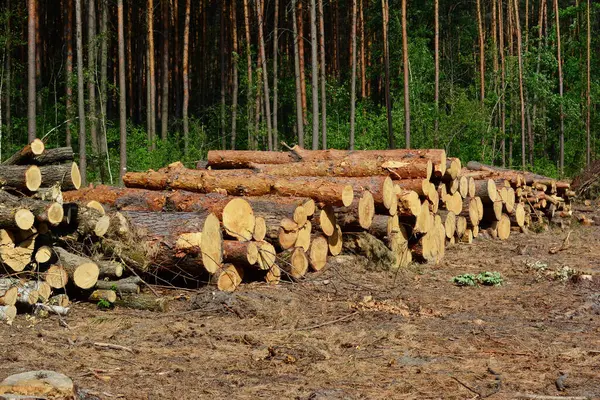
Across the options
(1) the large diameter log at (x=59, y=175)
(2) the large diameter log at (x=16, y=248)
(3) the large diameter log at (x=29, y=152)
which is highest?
(3) the large diameter log at (x=29, y=152)

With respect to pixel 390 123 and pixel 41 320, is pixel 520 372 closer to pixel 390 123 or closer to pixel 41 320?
pixel 41 320

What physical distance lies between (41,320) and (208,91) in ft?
104

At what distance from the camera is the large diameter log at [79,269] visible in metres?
7.80

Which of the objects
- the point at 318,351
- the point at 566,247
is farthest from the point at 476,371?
the point at 566,247

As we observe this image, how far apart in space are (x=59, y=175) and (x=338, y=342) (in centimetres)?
366

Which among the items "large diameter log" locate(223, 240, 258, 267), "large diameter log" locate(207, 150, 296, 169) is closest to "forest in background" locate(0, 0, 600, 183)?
"large diameter log" locate(207, 150, 296, 169)

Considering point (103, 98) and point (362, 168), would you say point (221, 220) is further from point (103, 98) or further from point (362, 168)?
point (103, 98)

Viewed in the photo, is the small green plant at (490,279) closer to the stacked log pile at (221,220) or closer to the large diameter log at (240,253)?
the stacked log pile at (221,220)

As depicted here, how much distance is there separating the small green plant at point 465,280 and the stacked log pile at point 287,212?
1.08 metres

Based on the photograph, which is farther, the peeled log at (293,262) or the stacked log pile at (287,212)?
the peeled log at (293,262)

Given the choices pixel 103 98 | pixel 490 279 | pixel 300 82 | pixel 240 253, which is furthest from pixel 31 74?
pixel 490 279

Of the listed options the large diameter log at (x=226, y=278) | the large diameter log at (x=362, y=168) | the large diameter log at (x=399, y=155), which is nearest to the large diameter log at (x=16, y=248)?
the large diameter log at (x=226, y=278)

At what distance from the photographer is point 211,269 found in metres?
8.55

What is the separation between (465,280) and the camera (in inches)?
395
